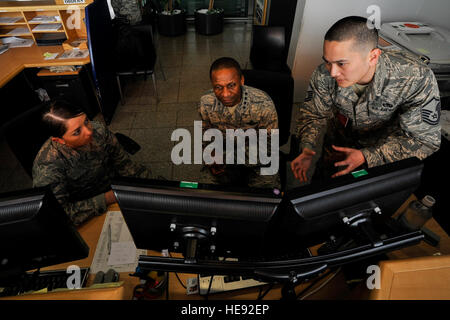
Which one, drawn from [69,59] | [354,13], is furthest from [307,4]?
[69,59]

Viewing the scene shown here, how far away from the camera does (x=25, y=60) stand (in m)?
2.77

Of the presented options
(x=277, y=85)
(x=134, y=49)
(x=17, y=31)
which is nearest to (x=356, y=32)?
(x=277, y=85)

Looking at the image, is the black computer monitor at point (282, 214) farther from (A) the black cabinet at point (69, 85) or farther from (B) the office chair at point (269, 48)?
(A) the black cabinet at point (69, 85)

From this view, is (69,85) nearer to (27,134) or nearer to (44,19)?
(44,19)

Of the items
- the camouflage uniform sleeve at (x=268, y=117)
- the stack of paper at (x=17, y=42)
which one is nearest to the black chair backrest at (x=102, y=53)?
the stack of paper at (x=17, y=42)

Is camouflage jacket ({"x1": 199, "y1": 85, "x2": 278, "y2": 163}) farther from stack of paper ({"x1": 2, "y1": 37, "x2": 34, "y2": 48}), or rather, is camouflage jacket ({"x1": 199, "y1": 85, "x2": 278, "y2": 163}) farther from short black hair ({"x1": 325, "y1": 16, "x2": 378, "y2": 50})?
stack of paper ({"x1": 2, "y1": 37, "x2": 34, "y2": 48})

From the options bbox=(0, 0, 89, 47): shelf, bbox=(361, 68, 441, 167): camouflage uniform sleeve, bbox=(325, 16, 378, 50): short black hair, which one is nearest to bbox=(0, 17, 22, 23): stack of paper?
bbox=(0, 0, 89, 47): shelf

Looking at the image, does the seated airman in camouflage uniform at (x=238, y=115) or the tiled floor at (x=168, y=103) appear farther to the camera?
the tiled floor at (x=168, y=103)

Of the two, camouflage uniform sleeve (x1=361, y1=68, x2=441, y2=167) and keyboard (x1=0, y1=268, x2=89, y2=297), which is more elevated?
camouflage uniform sleeve (x1=361, y1=68, x2=441, y2=167)

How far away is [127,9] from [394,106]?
4164 mm

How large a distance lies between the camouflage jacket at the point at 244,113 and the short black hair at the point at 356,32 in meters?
0.65

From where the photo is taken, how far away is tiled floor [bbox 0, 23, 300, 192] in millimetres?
2654

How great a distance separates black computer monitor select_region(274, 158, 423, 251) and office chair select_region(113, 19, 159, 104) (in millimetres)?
2961

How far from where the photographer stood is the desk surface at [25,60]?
2553 mm
